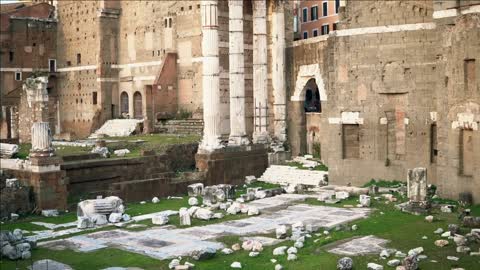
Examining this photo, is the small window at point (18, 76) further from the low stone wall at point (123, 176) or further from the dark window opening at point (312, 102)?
the low stone wall at point (123, 176)

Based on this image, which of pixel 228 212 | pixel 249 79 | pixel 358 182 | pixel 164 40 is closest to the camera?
pixel 228 212

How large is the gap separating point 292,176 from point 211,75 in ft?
18.4

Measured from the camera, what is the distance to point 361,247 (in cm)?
1584

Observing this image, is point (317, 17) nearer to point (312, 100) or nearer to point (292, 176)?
point (312, 100)

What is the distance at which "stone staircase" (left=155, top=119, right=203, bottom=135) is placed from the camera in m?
35.4

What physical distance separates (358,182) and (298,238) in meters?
10.8

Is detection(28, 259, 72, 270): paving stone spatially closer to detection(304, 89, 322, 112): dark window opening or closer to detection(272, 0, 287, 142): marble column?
detection(272, 0, 287, 142): marble column

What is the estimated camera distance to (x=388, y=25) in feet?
85.1

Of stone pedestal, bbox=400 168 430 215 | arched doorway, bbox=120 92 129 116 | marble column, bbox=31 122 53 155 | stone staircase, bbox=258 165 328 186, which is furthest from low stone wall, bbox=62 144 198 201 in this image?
arched doorway, bbox=120 92 129 116

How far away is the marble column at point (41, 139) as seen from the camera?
875 inches

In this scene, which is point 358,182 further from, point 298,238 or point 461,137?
point 298,238

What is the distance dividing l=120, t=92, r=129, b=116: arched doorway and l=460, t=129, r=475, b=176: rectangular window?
26686 millimetres

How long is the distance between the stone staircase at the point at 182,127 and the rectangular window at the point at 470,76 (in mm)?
15990

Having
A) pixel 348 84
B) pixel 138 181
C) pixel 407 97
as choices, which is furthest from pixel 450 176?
pixel 138 181
